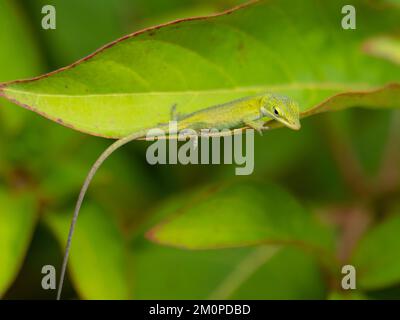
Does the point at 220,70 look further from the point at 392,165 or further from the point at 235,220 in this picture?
the point at 392,165

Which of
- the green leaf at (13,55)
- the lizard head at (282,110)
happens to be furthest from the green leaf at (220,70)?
the green leaf at (13,55)

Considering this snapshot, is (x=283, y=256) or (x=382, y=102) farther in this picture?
(x=283, y=256)

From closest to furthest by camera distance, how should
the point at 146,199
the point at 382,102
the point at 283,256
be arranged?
the point at 382,102
the point at 283,256
the point at 146,199

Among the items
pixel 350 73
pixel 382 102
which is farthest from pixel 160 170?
pixel 382 102

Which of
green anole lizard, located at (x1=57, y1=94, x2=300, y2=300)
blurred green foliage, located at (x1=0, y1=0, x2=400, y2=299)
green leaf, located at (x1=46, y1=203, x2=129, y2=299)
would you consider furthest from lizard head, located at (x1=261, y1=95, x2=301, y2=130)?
green leaf, located at (x1=46, y1=203, x2=129, y2=299)

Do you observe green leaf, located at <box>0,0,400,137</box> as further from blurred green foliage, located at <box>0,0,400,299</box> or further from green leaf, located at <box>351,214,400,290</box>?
green leaf, located at <box>351,214,400,290</box>
